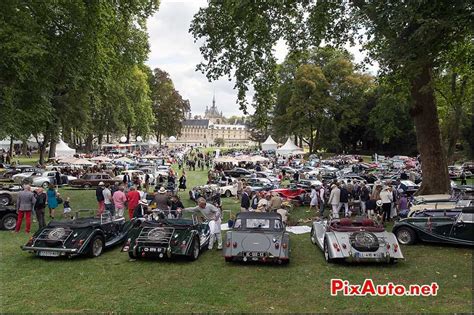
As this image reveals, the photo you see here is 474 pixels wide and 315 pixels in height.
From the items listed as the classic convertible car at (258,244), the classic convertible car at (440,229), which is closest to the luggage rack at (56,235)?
the classic convertible car at (258,244)

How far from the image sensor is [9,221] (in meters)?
14.0

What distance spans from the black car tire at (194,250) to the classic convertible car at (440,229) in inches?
232

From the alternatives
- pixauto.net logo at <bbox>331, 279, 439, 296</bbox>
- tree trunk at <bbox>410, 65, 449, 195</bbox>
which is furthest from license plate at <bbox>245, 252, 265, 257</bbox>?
tree trunk at <bbox>410, 65, 449, 195</bbox>

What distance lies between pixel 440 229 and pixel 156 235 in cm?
779

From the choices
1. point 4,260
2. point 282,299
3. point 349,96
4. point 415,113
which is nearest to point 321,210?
point 415,113

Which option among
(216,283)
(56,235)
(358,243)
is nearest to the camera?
(216,283)

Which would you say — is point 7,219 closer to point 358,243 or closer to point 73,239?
point 73,239

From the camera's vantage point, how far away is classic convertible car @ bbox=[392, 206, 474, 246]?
10898 mm

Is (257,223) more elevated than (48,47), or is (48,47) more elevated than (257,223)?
(48,47)

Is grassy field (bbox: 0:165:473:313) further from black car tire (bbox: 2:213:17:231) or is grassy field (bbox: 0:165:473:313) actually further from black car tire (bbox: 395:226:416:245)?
black car tire (bbox: 2:213:17:231)

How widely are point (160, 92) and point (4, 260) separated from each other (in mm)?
80256

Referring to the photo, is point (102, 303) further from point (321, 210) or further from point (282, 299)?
point (321, 210)

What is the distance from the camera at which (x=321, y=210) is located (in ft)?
58.7

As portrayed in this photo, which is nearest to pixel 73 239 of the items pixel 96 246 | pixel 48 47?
pixel 96 246
